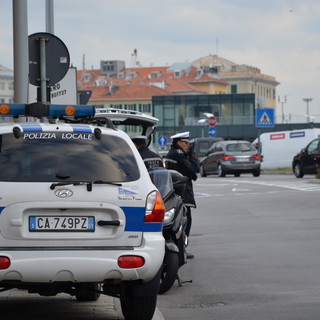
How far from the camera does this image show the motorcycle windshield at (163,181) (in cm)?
1097

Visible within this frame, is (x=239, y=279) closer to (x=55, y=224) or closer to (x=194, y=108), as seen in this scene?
(x=55, y=224)

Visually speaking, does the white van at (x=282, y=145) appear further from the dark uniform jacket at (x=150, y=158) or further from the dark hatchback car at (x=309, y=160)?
the dark uniform jacket at (x=150, y=158)

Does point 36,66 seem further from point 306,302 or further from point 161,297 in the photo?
point 306,302

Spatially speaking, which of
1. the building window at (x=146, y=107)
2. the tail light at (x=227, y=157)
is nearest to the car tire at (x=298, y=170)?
the tail light at (x=227, y=157)

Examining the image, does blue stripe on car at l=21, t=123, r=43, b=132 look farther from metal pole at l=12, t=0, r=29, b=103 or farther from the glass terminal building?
the glass terminal building

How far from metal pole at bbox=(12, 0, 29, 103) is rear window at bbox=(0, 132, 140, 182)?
5.57m

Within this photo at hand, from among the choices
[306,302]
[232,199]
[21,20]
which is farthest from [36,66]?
[232,199]

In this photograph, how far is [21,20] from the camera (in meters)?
14.5

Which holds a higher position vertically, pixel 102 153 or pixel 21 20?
pixel 21 20

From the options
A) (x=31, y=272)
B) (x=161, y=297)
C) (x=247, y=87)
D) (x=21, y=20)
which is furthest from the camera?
(x=247, y=87)

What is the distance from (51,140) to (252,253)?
7053 mm

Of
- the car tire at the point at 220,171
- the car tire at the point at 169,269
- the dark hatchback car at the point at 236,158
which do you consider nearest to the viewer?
the car tire at the point at 169,269

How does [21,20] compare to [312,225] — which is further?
[312,225]

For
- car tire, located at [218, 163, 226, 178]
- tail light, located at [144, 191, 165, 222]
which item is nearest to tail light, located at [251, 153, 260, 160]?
car tire, located at [218, 163, 226, 178]
